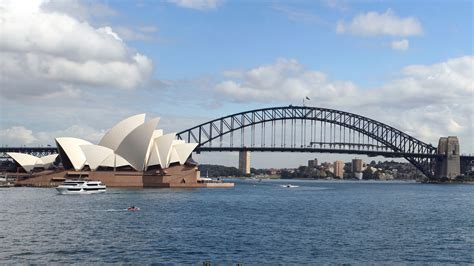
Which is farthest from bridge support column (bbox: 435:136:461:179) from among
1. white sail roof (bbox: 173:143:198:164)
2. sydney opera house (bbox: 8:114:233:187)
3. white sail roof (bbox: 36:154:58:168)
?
white sail roof (bbox: 36:154:58:168)

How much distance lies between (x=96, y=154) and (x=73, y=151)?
12.1ft

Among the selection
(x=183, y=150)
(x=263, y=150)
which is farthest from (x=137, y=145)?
(x=263, y=150)

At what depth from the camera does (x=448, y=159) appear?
494ft

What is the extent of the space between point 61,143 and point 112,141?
738 cm

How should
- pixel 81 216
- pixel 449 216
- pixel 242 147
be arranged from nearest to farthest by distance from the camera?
pixel 81 216
pixel 449 216
pixel 242 147

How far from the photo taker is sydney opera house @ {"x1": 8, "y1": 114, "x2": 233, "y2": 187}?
8738 cm

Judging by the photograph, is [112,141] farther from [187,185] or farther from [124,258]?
[124,258]

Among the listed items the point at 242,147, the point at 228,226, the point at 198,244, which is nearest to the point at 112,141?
the point at 242,147

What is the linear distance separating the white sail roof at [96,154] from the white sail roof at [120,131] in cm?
114

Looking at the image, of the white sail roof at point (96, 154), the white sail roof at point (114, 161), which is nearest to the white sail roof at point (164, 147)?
the white sail roof at point (114, 161)

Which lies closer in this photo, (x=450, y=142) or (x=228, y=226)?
(x=228, y=226)

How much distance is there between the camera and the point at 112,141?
293ft

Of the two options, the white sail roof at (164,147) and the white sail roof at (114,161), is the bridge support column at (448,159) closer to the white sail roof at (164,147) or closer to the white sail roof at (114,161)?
the white sail roof at (164,147)

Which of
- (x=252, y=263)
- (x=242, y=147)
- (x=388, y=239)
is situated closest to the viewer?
(x=252, y=263)
